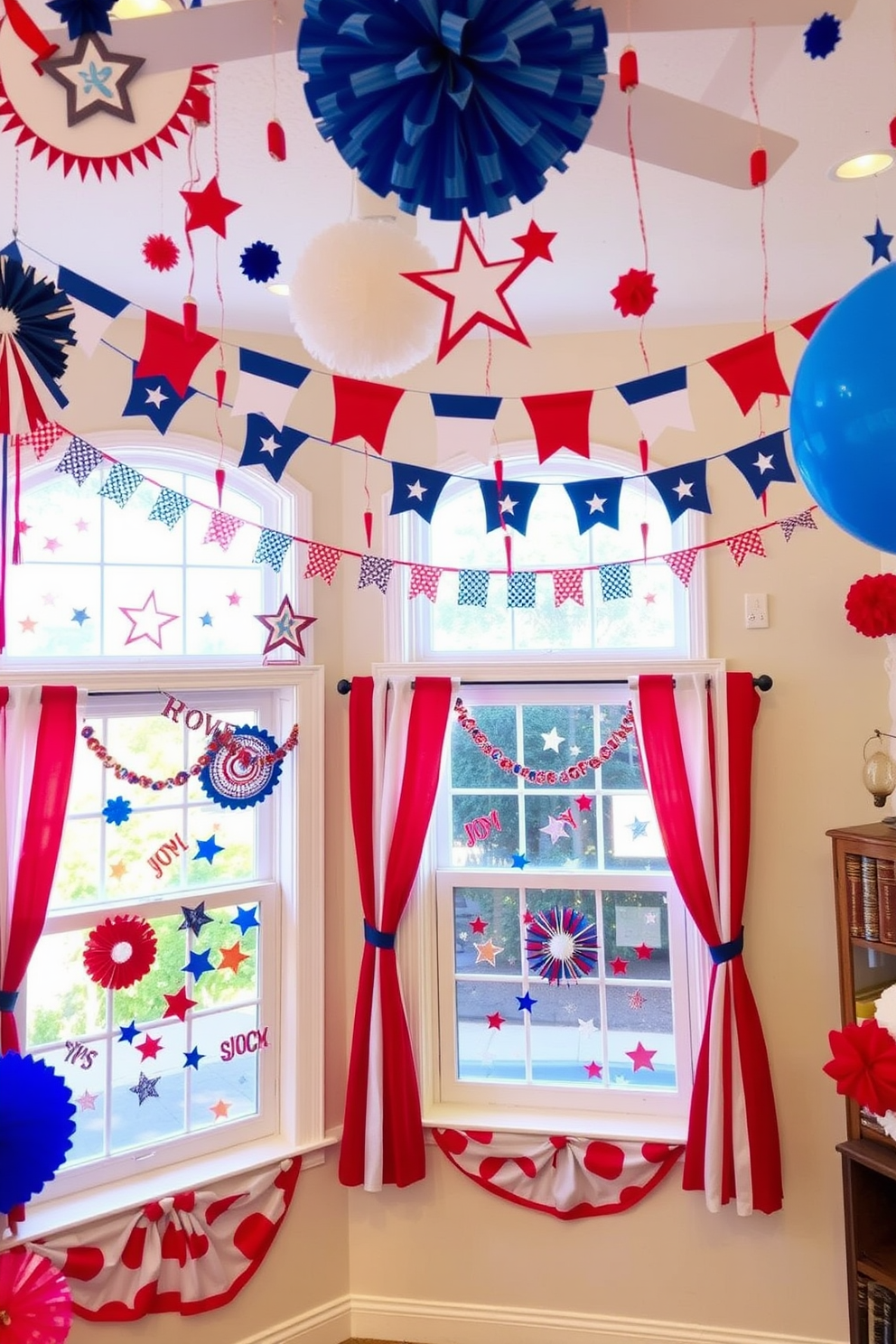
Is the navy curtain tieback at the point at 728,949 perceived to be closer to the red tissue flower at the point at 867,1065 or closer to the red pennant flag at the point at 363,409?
the red tissue flower at the point at 867,1065

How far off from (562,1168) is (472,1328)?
1.90 feet

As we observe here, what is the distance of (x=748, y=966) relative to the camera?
9.03ft

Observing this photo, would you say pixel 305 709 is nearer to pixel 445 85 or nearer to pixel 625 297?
pixel 625 297

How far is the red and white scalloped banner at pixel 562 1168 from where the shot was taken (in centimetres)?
275

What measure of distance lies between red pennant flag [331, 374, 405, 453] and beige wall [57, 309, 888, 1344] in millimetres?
1014

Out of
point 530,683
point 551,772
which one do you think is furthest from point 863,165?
point 551,772

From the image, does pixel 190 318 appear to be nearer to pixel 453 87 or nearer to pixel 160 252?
pixel 160 252

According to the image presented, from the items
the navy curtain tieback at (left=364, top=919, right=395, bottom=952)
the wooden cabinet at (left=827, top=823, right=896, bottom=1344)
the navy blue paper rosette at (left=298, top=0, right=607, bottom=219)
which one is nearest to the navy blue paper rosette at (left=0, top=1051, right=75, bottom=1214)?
the navy curtain tieback at (left=364, top=919, right=395, bottom=952)

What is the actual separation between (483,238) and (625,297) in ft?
2.38

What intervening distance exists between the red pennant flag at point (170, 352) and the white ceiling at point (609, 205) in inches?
16.7

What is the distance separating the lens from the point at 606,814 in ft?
9.65

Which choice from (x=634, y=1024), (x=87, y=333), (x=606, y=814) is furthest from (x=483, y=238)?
(x=634, y=1024)

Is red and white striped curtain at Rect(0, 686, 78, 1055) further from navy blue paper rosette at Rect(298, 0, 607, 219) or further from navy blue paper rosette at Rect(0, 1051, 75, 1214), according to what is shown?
navy blue paper rosette at Rect(298, 0, 607, 219)

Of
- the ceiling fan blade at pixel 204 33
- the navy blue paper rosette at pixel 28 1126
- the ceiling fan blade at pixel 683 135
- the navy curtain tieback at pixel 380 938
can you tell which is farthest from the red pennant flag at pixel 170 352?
the navy curtain tieback at pixel 380 938
